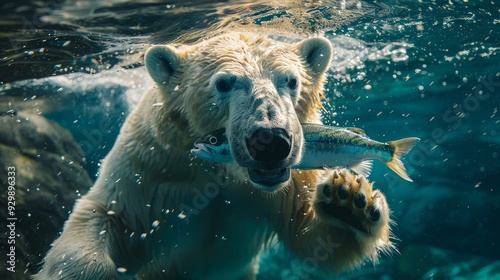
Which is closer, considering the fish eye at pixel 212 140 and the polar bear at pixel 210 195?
the fish eye at pixel 212 140

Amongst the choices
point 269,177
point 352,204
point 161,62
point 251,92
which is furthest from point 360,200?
point 161,62

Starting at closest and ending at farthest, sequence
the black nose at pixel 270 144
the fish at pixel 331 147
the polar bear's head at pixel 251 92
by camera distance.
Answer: the black nose at pixel 270 144 < the polar bear's head at pixel 251 92 < the fish at pixel 331 147

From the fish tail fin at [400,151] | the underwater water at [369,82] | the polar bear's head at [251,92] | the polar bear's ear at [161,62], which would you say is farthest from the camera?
the underwater water at [369,82]

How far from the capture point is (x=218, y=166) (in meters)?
3.50

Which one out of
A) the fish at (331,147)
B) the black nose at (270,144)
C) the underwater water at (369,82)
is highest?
the black nose at (270,144)

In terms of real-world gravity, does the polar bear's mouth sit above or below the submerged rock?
above

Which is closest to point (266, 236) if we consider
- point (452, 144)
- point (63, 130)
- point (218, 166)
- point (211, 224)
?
point (211, 224)

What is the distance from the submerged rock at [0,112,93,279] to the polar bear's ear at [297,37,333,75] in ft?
14.7

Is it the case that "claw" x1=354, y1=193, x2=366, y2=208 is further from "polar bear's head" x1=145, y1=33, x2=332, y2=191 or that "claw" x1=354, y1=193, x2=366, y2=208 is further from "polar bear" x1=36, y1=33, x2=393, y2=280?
"polar bear's head" x1=145, y1=33, x2=332, y2=191

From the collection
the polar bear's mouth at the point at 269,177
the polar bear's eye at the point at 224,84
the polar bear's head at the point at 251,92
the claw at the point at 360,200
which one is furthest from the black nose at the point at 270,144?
the claw at the point at 360,200

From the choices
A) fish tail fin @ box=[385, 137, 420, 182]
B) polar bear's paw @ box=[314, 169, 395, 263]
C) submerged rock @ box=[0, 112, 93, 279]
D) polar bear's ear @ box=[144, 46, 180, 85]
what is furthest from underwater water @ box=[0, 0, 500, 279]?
polar bear's ear @ box=[144, 46, 180, 85]

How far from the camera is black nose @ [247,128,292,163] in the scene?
2217 millimetres

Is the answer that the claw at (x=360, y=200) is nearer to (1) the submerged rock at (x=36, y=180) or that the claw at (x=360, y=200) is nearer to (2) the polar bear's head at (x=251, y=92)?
(2) the polar bear's head at (x=251, y=92)

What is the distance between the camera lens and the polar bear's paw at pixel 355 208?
297cm
